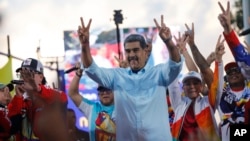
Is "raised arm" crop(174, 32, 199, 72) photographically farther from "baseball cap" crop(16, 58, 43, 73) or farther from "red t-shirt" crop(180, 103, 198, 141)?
"baseball cap" crop(16, 58, 43, 73)

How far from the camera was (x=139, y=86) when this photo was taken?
19.4 ft

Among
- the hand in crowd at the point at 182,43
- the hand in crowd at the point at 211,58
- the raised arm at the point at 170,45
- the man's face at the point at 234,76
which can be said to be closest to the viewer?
the raised arm at the point at 170,45

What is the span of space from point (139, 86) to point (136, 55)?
10.0 inches

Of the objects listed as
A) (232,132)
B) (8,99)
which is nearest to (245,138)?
(232,132)

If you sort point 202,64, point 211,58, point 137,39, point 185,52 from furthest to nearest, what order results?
point 185,52 → point 211,58 → point 202,64 → point 137,39

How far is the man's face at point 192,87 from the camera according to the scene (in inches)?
271

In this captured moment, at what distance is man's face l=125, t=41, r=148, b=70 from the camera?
5.91m

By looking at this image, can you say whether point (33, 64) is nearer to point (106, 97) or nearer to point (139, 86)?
point (139, 86)

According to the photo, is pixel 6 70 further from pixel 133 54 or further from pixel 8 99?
pixel 133 54

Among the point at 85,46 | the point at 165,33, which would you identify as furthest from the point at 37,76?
the point at 165,33

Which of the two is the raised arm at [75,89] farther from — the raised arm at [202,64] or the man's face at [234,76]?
the man's face at [234,76]

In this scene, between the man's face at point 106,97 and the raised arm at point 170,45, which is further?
the man's face at point 106,97

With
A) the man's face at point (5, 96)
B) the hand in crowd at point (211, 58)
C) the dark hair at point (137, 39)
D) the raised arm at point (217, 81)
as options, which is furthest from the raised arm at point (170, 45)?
the man's face at point (5, 96)

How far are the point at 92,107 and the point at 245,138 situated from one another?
2260 mm
